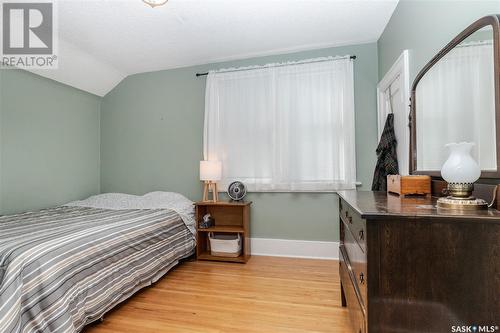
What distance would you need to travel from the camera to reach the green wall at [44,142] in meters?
2.70

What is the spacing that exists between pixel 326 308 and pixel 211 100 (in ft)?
8.53

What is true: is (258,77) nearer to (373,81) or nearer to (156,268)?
(373,81)

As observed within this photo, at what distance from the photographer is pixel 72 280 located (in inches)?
60.2

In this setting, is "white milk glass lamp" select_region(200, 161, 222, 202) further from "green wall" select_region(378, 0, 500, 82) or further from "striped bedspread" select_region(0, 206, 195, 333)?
"green wall" select_region(378, 0, 500, 82)

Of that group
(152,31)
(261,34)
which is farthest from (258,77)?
(152,31)

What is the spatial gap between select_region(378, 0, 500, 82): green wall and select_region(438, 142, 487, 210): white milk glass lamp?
0.62m

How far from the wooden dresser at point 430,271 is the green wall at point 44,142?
3500 millimetres

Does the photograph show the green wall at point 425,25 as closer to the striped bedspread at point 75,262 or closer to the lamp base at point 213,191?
the lamp base at point 213,191

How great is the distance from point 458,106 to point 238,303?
6.28 feet

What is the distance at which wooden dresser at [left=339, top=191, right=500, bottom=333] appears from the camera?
80cm

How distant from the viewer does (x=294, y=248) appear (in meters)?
3.08

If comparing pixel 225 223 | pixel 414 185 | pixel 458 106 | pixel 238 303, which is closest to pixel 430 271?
pixel 414 185
